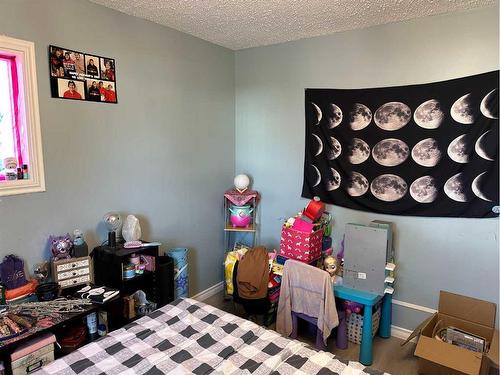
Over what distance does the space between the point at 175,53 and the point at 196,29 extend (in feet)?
0.88

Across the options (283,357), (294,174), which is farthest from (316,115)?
(283,357)

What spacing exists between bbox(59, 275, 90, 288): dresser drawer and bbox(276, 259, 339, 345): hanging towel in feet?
4.56

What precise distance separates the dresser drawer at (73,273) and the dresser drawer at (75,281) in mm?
23

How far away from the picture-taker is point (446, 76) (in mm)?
2465

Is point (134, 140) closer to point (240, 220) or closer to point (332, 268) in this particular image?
point (240, 220)

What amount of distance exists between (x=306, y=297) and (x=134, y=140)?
178 centimetres

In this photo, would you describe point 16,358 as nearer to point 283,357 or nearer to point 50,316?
point 50,316

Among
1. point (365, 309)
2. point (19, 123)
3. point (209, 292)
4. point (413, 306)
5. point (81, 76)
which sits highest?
point (81, 76)

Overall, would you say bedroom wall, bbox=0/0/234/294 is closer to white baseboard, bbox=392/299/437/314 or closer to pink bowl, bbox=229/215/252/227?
pink bowl, bbox=229/215/252/227

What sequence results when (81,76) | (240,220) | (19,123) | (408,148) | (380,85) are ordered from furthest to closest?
1. (240,220)
2. (380,85)
3. (408,148)
4. (81,76)
5. (19,123)

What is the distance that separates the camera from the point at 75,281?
2.17 meters

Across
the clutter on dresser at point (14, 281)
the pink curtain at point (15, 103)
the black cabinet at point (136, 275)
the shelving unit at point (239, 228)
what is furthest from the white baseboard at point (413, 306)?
the pink curtain at point (15, 103)

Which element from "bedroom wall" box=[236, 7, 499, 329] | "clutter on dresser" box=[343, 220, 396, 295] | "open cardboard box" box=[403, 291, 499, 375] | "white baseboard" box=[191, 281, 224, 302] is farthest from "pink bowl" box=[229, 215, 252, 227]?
"open cardboard box" box=[403, 291, 499, 375]

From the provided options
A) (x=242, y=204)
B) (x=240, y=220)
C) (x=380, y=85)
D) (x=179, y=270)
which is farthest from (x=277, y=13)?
(x=179, y=270)
